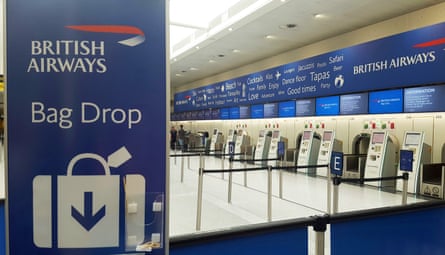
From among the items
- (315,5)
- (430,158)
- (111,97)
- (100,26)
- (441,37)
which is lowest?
(430,158)

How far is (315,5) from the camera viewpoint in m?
6.99

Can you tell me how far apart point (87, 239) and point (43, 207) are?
187 mm

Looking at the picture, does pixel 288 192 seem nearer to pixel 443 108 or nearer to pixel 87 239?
pixel 443 108

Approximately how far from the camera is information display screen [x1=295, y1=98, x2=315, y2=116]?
29.9ft

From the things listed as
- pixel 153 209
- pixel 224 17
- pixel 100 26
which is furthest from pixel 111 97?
pixel 224 17

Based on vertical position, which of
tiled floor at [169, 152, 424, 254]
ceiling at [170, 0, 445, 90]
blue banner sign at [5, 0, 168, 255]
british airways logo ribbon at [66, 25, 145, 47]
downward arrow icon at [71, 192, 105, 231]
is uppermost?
ceiling at [170, 0, 445, 90]

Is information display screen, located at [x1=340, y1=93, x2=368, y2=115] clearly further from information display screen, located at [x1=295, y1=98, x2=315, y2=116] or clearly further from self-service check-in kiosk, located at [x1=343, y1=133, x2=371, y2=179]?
information display screen, located at [x1=295, y1=98, x2=315, y2=116]

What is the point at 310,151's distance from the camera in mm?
9234

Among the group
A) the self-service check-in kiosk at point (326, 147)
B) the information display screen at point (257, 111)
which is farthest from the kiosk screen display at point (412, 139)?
the information display screen at point (257, 111)

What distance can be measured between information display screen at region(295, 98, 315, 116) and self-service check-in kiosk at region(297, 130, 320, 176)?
1.92 feet

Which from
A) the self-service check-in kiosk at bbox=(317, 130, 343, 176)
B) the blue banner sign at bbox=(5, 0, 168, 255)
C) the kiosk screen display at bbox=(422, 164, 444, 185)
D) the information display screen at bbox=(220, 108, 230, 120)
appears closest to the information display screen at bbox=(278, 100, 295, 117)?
the self-service check-in kiosk at bbox=(317, 130, 343, 176)

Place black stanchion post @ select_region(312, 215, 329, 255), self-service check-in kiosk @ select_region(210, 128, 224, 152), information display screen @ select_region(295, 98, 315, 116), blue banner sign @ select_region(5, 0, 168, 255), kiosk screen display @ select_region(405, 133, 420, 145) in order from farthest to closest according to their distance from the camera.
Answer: self-service check-in kiosk @ select_region(210, 128, 224, 152) < information display screen @ select_region(295, 98, 315, 116) < kiosk screen display @ select_region(405, 133, 420, 145) < black stanchion post @ select_region(312, 215, 329, 255) < blue banner sign @ select_region(5, 0, 168, 255)

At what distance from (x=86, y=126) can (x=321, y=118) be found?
900 centimetres

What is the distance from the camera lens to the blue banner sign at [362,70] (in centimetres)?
606
